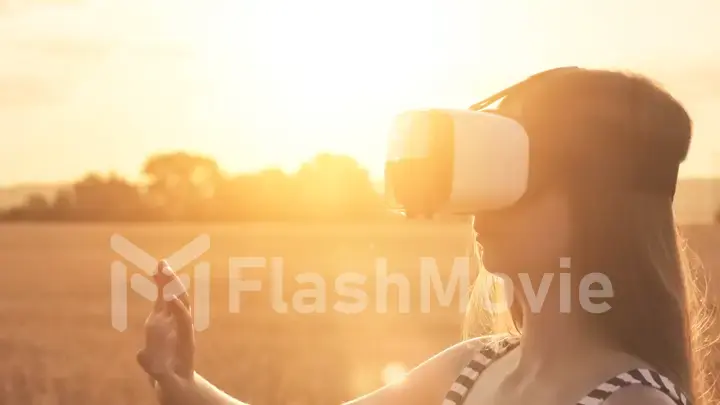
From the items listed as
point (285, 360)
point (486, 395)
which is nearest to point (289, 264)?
point (285, 360)

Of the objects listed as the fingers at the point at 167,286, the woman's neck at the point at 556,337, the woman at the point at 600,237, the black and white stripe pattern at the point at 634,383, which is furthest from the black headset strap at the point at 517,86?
the fingers at the point at 167,286

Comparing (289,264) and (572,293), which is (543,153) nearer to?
(572,293)

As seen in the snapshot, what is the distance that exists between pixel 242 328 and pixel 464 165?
7.40 m

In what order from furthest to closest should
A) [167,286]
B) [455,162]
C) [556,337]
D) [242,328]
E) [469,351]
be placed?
[242,328]
[469,351]
[167,286]
[556,337]
[455,162]

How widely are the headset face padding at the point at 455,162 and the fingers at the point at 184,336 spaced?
451 millimetres

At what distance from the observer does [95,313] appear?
9.79 metres

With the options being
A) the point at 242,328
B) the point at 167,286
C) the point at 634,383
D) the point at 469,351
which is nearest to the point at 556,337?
the point at 634,383

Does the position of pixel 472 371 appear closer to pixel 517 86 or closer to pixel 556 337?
pixel 556 337

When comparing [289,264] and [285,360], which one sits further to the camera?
[289,264]

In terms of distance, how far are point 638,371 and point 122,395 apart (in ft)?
15.6

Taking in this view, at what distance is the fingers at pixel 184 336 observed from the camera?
63.9 inches

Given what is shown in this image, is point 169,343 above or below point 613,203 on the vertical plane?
below

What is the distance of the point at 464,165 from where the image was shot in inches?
50.6

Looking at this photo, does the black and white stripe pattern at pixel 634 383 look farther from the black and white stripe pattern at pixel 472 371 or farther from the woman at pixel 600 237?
the black and white stripe pattern at pixel 472 371
